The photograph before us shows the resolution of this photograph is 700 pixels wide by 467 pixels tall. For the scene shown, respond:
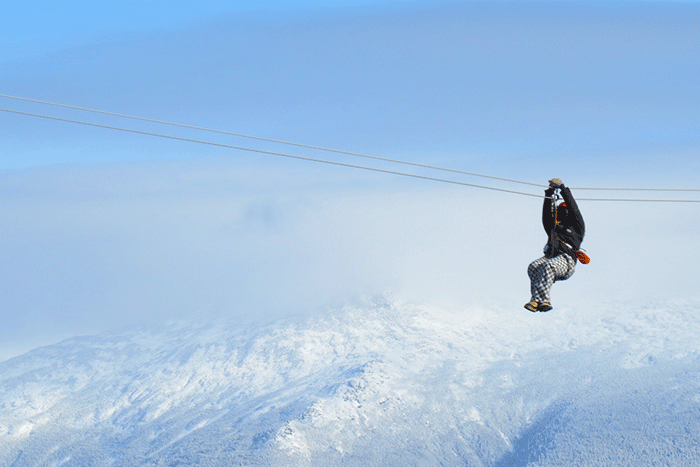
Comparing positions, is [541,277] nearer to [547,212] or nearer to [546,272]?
[546,272]

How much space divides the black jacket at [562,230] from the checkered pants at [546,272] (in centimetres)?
29

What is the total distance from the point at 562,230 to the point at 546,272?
6.70ft

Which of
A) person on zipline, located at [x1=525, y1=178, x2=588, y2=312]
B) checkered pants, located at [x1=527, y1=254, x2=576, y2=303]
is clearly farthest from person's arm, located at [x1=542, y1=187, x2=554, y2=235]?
checkered pants, located at [x1=527, y1=254, x2=576, y2=303]

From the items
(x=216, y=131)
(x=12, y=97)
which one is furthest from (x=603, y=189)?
(x=12, y=97)

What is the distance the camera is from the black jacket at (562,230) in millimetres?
22719

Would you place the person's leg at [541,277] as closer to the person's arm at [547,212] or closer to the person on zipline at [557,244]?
the person on zipline at [557,244]

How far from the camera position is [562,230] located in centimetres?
2303

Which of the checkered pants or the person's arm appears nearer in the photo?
the checkered pants

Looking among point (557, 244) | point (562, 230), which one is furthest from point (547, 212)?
point (557, 244)

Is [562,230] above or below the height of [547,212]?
below

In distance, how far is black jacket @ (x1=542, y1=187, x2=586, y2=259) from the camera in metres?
22.7

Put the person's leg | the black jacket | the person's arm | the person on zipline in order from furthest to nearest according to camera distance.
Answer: the black jacket → the person's arm → the person on zipline → the person's leg

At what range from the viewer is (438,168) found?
2236cm

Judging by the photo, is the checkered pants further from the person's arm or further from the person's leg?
the person's arm
